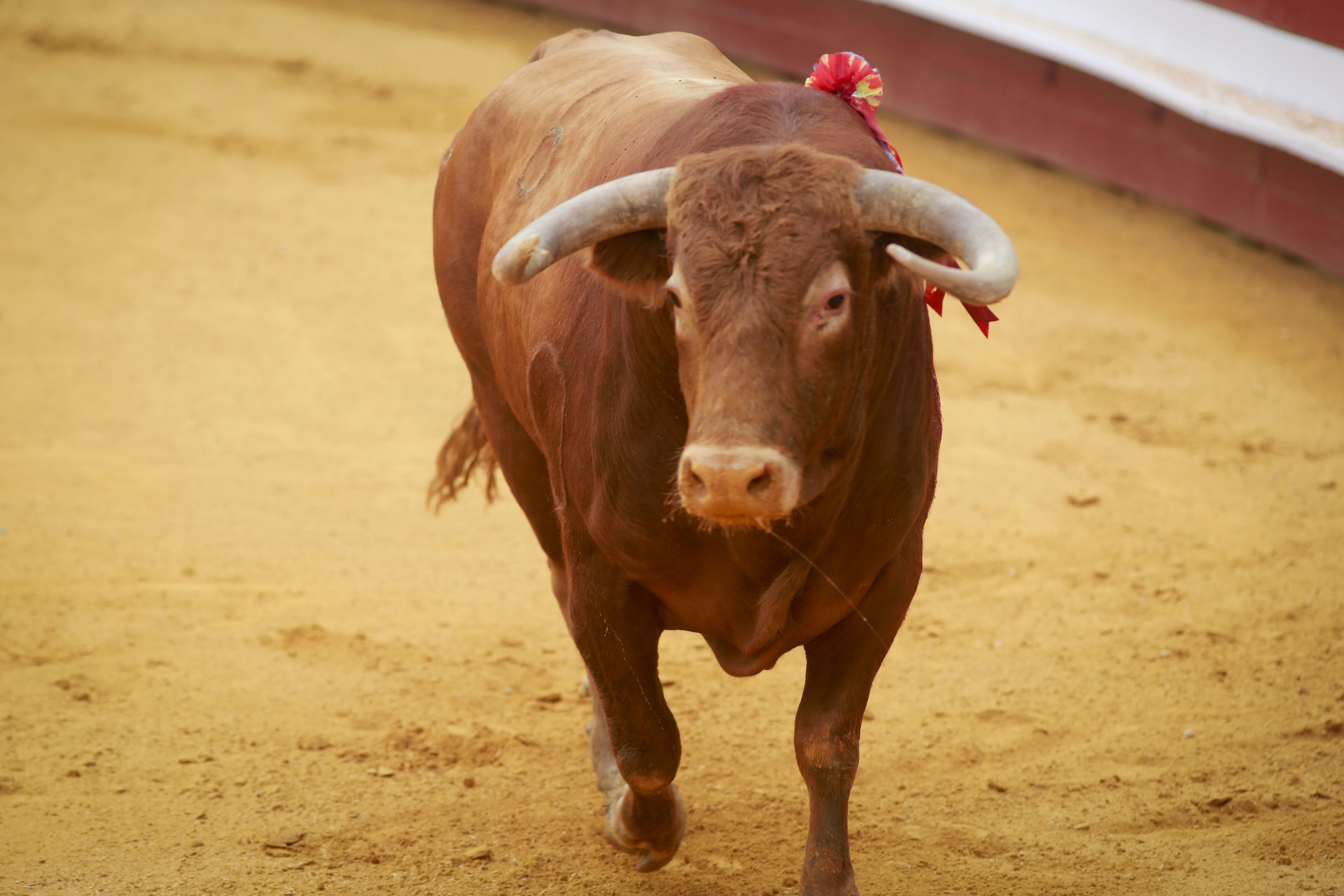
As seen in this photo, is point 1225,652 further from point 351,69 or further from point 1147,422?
point 351,69

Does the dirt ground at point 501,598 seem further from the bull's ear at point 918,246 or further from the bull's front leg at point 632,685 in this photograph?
the bull's ear at point 918,246

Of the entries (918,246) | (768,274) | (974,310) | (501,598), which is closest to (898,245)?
(918,246)

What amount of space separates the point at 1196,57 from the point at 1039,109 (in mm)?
1400

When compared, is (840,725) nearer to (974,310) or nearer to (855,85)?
(974,310)

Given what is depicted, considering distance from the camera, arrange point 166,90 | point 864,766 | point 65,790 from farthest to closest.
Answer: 1. point 166,90
2. point 864,766
3. point 65,790

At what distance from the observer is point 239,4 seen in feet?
42.1

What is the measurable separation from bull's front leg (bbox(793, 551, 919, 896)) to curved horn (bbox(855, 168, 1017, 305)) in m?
0.96

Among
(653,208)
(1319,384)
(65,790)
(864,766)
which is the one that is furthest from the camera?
(1319,384)

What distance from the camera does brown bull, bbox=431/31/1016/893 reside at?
238 cm

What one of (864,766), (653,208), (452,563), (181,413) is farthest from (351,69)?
(653,208)

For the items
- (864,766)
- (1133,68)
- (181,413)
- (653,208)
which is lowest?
(181,413)

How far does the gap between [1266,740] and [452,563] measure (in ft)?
9.94

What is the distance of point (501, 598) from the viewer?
5230 mm

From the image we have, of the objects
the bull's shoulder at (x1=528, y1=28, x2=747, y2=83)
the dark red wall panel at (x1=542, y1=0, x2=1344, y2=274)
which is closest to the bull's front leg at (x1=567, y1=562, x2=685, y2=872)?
the bull's shoulder at (x1=528, y1=28, x2=747, y2=83)
